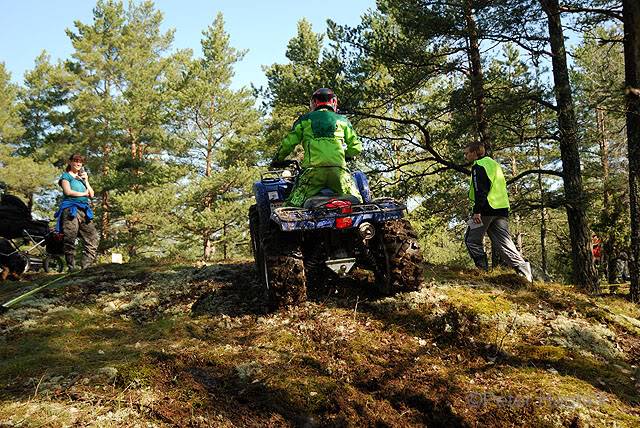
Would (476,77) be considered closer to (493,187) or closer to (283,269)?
(493,187)

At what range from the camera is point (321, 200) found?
4.81 meters

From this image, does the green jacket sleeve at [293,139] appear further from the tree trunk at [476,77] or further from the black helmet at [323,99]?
the tree trunk at [476,77]

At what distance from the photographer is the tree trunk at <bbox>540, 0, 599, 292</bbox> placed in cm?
847

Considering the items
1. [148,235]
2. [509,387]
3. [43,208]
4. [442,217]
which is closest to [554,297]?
[509,387]

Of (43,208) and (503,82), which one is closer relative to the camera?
(503,82)

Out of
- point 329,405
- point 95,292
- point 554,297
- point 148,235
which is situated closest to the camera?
point 329,405

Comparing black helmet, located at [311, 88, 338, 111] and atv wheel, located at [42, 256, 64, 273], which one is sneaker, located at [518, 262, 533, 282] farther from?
atv wheel, located at [42, 256, 64, 273]

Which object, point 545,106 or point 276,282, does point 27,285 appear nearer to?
point 276,282

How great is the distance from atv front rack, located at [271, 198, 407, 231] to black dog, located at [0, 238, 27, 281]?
18.5 feet

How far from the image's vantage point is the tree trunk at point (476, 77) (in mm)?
9469

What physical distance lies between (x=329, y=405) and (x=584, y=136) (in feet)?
27.1

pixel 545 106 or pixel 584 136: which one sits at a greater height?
pixel 545 106

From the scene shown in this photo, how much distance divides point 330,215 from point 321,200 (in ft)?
1.03

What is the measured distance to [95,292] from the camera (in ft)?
19.8
